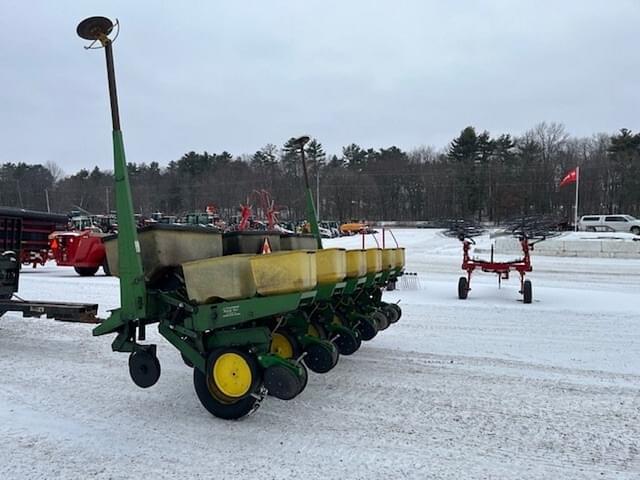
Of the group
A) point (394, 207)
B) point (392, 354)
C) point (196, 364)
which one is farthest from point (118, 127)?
point (394, 207)

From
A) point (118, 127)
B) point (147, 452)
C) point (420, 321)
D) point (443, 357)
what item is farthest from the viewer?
point (420, 321)

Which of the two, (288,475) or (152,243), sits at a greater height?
(152,243)

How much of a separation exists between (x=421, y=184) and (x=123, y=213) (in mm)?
74155

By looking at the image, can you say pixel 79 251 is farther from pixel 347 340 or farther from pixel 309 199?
pixel 347 340

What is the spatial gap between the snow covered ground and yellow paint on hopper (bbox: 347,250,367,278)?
1071 mm

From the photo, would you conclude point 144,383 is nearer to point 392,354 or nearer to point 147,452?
point 147,452

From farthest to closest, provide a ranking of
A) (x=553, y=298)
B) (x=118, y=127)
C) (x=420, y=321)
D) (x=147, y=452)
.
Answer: (x=553, y=298) < (x=420, y=321) < (x=118, y=127) < (x=147, y=452)

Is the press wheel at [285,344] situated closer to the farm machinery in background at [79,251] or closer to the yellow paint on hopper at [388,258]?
the yellow paint on hopper at [388,258]

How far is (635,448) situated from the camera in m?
4.00

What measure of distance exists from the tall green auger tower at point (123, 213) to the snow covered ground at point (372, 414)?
993 millimetres

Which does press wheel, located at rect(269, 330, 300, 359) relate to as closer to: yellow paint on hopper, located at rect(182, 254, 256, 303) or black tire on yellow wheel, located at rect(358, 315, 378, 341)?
yellow paint on hopper, located at rect(182, 254, 256, 303)

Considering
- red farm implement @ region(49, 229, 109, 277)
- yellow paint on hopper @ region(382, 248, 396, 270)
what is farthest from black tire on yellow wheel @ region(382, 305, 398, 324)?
red farm implement @ region(49, 229, 109, 277)

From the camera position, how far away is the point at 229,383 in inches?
Answer: 172

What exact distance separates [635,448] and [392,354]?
3.09m
